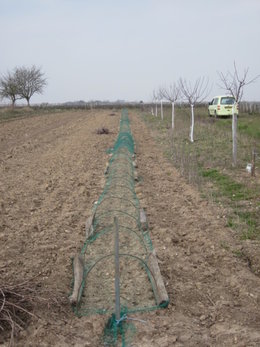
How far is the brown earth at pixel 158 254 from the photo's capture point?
2979mm

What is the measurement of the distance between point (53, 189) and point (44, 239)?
2.50 m

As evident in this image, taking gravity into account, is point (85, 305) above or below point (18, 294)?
below

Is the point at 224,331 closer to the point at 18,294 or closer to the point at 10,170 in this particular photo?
the point at 18,294

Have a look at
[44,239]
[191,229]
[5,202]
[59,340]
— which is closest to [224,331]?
[59,340]

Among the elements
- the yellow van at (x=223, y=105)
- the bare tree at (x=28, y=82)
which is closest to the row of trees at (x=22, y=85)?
the bare tree at (x=28, y=82)

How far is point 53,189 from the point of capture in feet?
23.9

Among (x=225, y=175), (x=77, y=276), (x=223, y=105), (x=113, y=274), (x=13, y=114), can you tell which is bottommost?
(x=113, y=274)

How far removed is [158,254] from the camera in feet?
14.5

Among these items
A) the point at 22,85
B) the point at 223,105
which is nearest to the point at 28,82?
the point at 22,85

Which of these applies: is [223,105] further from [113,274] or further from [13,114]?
[113,274]

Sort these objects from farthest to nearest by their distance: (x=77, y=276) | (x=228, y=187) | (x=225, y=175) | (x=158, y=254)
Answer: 1. (x=225, y=175)
2. (x=228, y=187)
3. (x=158, y=254)
4. (x=77, y=276)

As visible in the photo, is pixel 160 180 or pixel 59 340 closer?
pixel 59 340

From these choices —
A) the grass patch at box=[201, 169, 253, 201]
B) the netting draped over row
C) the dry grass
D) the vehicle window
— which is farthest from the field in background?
the vehicle window

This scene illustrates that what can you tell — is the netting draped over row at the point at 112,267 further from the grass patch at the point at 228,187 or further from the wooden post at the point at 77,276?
the grass patch at the point at 228,187
